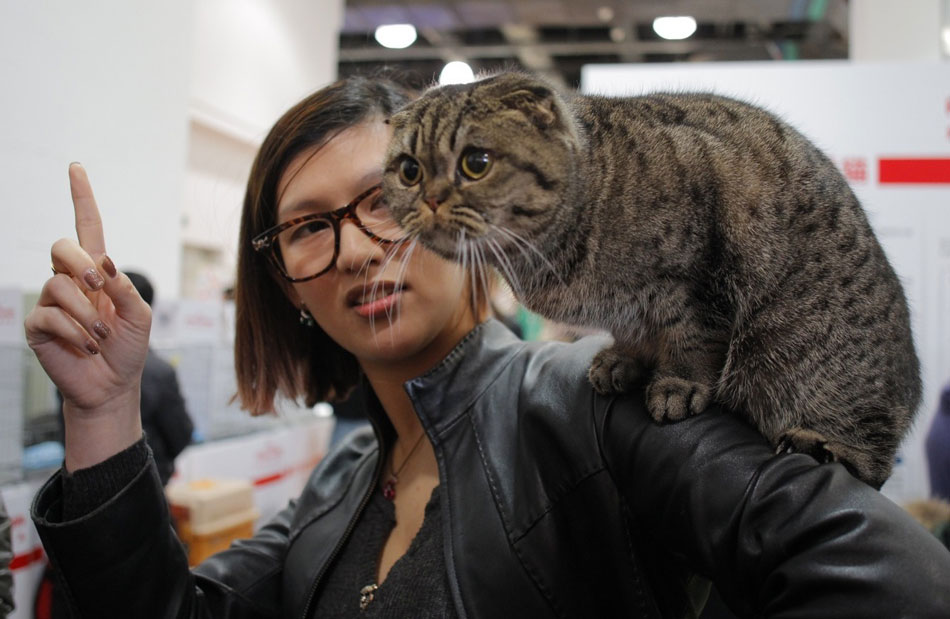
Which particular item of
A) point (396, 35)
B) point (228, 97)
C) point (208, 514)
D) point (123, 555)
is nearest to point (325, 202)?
point (123, 555)

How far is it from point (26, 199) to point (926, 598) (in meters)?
2.30

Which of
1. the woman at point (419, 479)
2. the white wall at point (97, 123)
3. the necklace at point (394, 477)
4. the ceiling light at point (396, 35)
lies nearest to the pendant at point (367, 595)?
the woman at point (419, 479)

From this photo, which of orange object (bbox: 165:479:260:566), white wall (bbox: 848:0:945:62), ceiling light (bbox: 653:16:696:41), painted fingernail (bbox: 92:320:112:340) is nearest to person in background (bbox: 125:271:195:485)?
orange object (bbox: 165:479:260:566)

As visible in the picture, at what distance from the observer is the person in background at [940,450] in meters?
2.37

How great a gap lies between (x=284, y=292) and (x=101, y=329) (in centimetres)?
44

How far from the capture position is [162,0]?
3.17 m

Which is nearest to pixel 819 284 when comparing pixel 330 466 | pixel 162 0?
pixel 330 466

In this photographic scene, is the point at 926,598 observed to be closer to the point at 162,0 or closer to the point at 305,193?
the point at 305,193

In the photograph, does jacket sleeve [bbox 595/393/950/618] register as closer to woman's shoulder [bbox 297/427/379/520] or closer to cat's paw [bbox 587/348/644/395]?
cat's paw [bbox 587/348/644/395]

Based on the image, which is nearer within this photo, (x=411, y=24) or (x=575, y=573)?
(x=575, y=573)

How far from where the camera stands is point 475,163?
877 mm

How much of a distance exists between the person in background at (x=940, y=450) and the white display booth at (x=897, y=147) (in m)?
0.12

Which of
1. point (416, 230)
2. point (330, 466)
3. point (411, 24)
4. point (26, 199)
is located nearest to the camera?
point (416, 230)

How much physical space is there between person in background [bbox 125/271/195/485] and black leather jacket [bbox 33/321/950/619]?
1243mm
